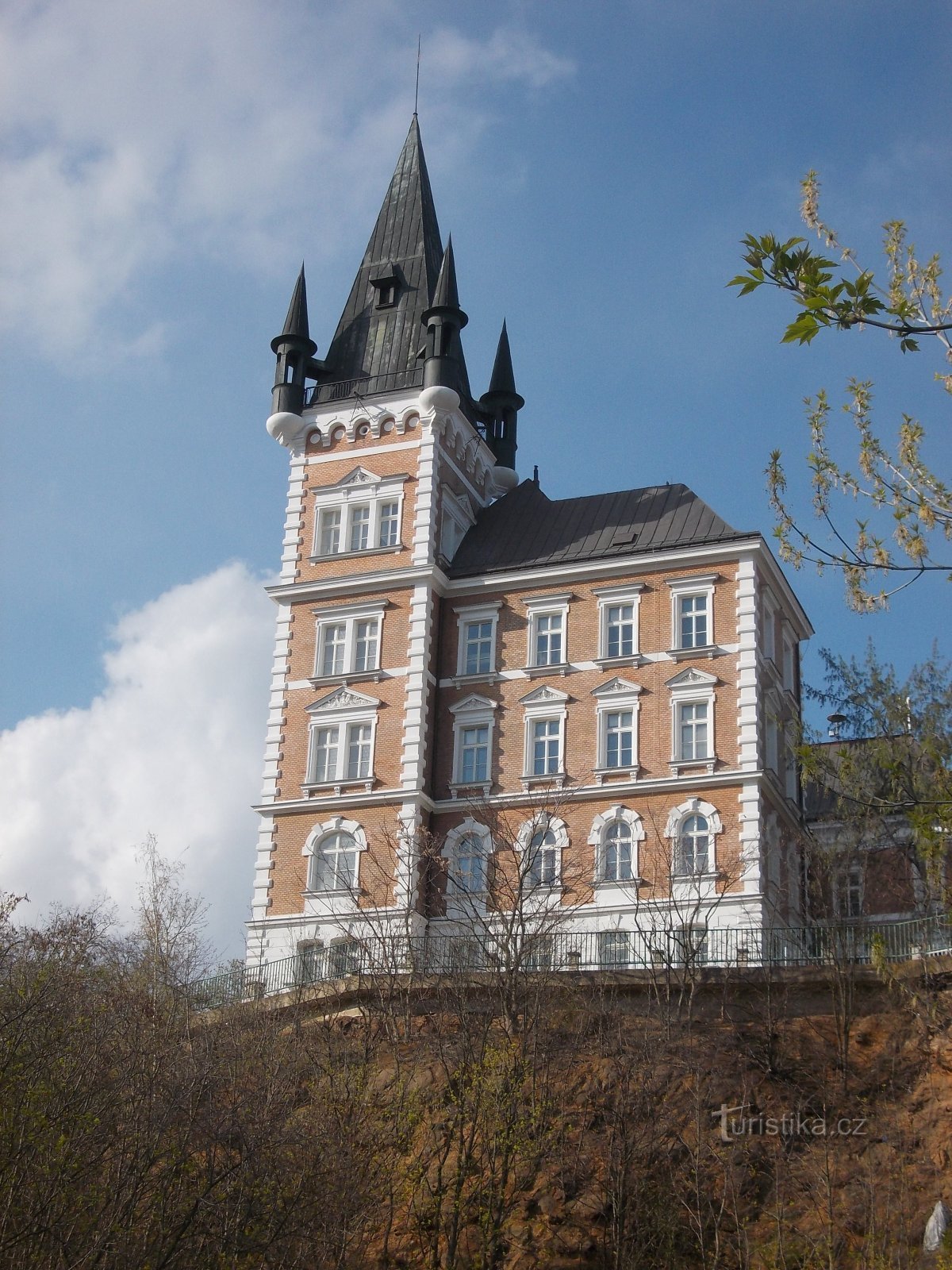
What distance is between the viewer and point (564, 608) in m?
46.1

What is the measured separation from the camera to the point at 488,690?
4591 centimetres

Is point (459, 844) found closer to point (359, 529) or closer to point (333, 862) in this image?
point (333, 862)

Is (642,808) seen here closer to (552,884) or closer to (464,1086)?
(552,884)

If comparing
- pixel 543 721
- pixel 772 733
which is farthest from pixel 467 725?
pixel 772 733

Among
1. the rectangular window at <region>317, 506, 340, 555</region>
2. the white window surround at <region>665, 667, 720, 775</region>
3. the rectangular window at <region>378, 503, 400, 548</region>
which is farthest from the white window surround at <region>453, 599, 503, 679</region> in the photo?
the white window surround at <region>665, 667, 720, 775</region>

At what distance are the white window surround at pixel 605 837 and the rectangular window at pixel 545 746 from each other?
82.9 inches

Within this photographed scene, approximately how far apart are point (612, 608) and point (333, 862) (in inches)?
416

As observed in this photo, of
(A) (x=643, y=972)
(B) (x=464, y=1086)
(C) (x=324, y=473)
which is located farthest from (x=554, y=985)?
(C) (x=324, y=473)

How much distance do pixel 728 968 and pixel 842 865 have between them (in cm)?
925

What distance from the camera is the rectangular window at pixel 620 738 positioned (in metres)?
43.4

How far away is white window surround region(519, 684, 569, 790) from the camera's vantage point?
43844 millimetres

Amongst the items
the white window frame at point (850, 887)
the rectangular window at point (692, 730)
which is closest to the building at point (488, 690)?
the rectangular window at point (692, 730)

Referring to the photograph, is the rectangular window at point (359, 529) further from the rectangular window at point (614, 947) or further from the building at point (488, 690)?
the rectangular window at point (614, 947)

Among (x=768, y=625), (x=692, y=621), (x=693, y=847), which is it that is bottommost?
(x=693, y=847)
